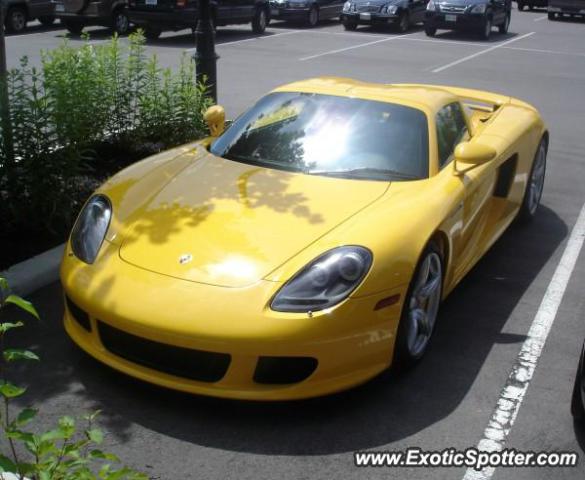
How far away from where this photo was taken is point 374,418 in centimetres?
409

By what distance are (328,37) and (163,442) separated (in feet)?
64.7

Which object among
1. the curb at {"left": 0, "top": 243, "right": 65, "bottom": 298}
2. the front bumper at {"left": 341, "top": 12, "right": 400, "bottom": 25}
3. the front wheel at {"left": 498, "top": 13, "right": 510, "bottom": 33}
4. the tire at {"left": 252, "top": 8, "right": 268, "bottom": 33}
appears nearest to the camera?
the curb at {"left": 0, "top": 243, "right": 65, "bottom": 298}

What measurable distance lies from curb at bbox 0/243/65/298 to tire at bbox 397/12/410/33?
790 inches

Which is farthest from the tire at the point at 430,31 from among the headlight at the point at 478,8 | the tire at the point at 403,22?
the headlight at the point at 478,8

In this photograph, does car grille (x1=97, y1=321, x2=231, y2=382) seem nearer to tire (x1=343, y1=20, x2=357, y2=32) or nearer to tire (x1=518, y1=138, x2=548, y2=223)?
tire (x1=518, y1=138, x2=548, y2=223)

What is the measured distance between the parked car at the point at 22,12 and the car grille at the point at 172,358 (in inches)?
691

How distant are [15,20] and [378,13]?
9.80 metres

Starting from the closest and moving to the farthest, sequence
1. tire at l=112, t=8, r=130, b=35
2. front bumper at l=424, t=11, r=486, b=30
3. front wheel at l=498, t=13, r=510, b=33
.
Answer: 1. tire at l=112, t=8, r=130, b=35
2. front bumper at l=424, t=11, r=486, b=30
3. front wheel at l=498, t=13, r=510, b=33

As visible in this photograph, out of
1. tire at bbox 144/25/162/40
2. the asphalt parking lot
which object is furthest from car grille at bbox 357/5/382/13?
the asphalt parking lot

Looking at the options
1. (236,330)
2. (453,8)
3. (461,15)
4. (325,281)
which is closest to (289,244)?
(325,281)

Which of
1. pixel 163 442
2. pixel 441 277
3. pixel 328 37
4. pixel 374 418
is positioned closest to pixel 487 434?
pixel 374 418

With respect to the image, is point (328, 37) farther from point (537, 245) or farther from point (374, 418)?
point (374, 418)

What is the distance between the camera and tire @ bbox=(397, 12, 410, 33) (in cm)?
2427

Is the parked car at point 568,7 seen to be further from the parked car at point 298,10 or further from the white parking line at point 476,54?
the parked car at point 298,10
